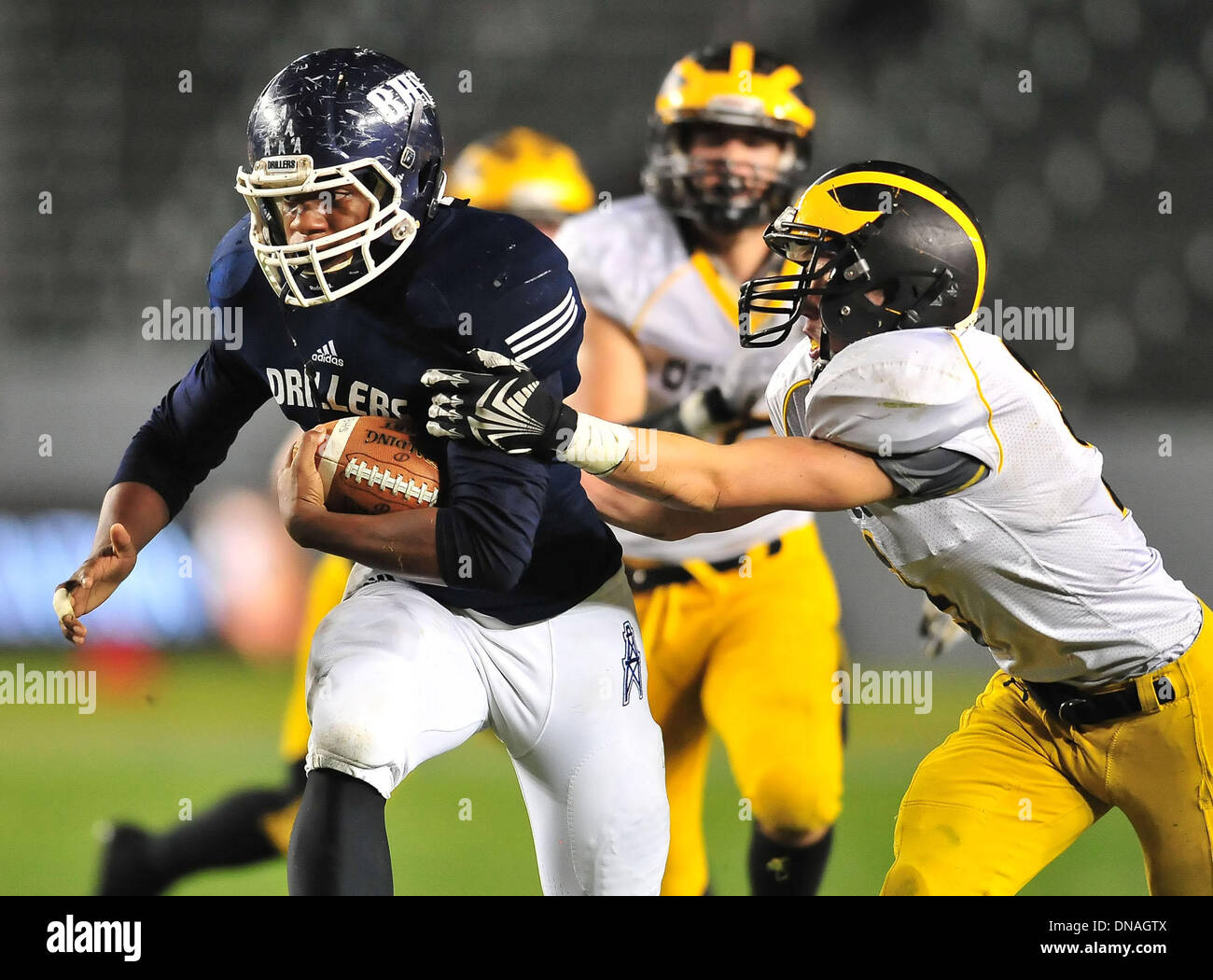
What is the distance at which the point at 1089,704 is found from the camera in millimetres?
1926

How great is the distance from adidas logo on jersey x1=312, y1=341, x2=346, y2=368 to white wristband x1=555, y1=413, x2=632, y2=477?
372 millimetres

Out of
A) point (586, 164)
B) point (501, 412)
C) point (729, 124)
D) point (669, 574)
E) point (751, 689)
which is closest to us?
point (501, 412)

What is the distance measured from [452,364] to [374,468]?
0.17 m

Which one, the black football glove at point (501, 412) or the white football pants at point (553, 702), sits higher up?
the black football glove at point (501, 412)

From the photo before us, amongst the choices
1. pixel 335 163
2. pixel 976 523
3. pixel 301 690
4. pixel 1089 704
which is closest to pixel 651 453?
pixel 976 523

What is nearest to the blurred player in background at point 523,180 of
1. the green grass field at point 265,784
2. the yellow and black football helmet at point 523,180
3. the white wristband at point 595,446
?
the yellow and black football helmet at point 523,180

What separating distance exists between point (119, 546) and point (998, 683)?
133 centimetres

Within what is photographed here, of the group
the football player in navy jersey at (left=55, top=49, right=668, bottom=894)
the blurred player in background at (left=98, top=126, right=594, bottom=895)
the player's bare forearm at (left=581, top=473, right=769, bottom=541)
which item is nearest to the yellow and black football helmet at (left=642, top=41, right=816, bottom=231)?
the blurred player in background at (left=98, top=126, right=594, bottom=895)

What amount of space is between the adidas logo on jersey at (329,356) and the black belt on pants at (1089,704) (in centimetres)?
111

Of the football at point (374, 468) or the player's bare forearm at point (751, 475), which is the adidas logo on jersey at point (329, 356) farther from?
the player's bare forearm at point (751, 475)

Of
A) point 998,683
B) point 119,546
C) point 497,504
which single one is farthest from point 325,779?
point 998,683

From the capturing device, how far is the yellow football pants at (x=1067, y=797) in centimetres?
189

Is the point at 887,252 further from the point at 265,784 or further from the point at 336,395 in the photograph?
the point at 265,784
